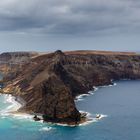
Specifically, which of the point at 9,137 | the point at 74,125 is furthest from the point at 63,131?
the point at 9,137

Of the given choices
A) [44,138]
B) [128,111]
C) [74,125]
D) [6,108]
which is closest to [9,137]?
[44,138]

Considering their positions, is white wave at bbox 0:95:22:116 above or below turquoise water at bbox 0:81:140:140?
above

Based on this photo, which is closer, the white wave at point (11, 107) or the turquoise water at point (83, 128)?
the turquoise water at point (83, 128)

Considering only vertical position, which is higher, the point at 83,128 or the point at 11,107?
the point at 11,107

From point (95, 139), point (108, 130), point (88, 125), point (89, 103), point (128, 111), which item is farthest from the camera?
point (89, 103)

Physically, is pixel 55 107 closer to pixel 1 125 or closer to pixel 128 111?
pixel 1 125

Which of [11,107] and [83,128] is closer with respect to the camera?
[83,128]

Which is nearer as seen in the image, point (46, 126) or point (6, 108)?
point (46, 126)

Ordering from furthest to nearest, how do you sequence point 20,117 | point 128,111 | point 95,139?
point 128,111
point 20,117
point 95,139

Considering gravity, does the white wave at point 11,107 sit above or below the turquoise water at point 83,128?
above

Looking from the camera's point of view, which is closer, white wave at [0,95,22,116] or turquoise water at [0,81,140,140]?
turquoise water at [0,81,140,140]

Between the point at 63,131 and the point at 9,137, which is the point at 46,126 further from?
the point at 9,137
